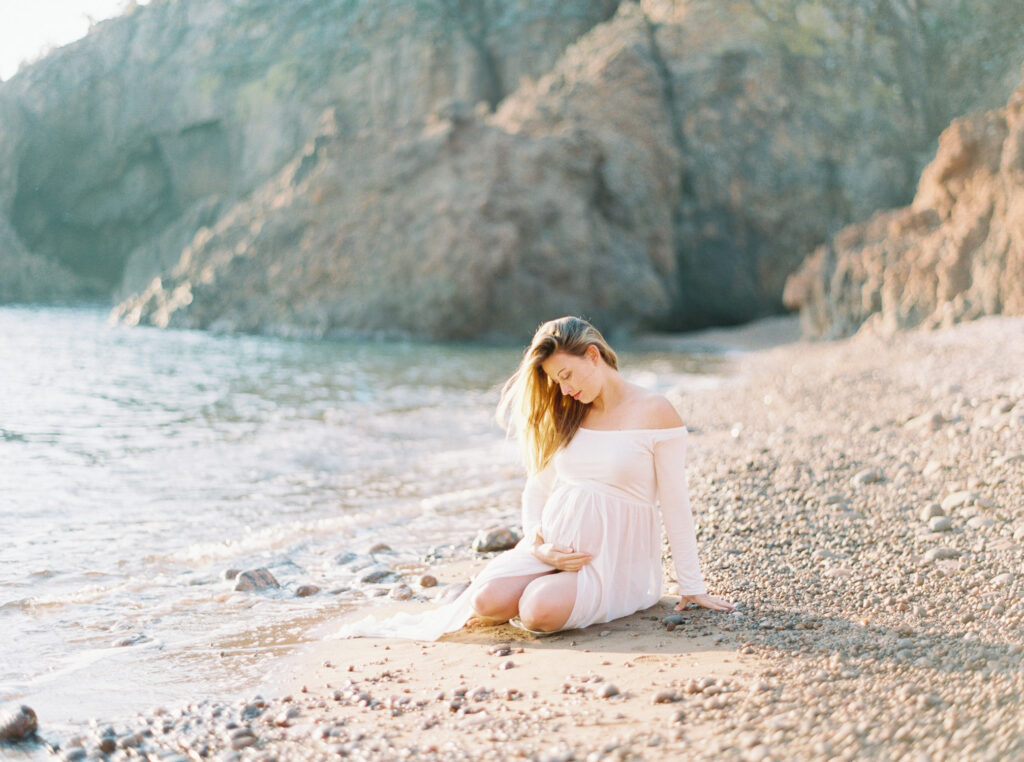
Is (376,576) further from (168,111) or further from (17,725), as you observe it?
(168,111)

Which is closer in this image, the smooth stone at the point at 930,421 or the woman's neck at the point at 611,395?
the woman's neck at the point at 611,395

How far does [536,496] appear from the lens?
4355 millimetres

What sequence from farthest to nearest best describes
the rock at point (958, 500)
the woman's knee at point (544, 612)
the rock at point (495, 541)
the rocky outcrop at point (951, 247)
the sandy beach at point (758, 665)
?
the rocky outcrop at point (951, 247) < the rock at point (495, 541) < the rock at point (958, 500) < the woman's knee at point (544, 612) < the sandy beach at point (758, 665)

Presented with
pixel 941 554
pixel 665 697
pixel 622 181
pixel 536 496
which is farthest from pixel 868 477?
pixel 622 181

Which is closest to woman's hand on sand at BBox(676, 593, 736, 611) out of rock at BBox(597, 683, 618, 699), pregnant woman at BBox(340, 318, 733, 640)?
pregnant woman at BBox(340, 318, 733, 640)

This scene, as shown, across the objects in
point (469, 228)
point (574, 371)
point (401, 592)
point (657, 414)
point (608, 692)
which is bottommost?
point (401, 592)

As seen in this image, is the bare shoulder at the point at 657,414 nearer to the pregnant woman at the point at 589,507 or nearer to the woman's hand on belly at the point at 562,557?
the pregnant woman at the point at 589,507

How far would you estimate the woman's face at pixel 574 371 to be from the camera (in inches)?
158

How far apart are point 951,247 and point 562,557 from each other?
15740mm

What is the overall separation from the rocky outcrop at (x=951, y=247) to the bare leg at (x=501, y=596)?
13.6m

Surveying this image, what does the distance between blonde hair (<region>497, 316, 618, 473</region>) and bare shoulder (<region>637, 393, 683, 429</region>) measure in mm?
264

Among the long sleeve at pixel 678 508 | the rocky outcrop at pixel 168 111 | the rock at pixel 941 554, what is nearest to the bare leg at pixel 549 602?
the long sleeve at pixel 678 508

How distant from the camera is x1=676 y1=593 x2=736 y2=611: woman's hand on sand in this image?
13.2 feet

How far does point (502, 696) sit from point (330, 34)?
180 ft
